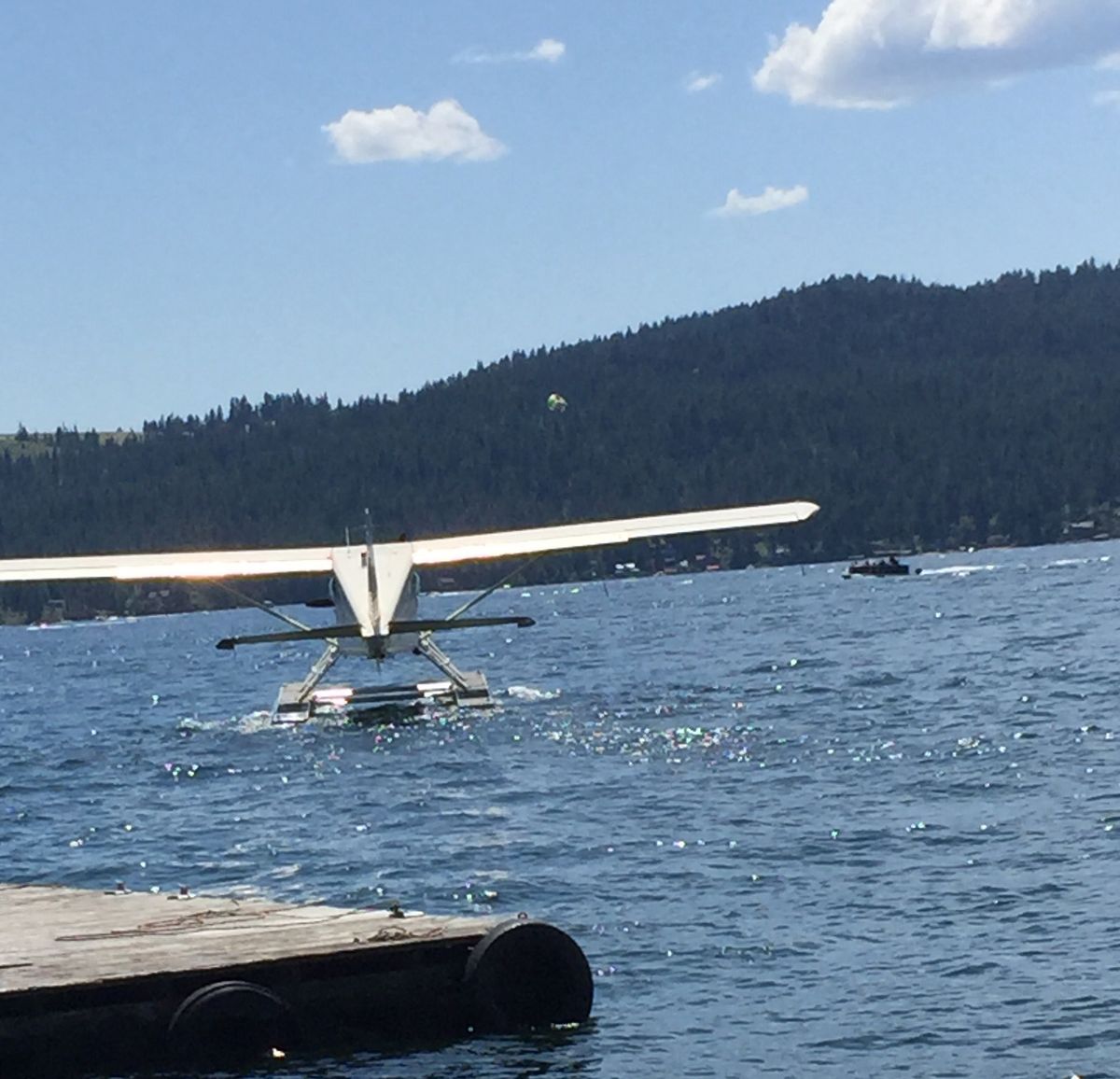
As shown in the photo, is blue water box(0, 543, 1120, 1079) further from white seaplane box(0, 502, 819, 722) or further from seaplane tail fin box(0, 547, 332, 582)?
seaplane tail fin box(0, 547, 332, 582)

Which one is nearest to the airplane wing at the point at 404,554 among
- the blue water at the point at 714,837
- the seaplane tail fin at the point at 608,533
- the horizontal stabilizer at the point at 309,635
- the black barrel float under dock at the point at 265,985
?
the seaplane tail fin at the point at 608,533

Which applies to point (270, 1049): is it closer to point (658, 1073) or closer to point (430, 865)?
point (658, 1073)

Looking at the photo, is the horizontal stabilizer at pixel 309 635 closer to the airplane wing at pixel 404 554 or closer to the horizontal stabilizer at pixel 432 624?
the horizontal stabilizer at pixel 432 624

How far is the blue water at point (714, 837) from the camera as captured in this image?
1681 centimetres

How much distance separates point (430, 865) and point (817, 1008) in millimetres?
9152

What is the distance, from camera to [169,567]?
168ft

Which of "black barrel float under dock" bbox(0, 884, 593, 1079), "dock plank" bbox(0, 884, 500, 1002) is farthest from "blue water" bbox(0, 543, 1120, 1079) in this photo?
"dock plank" bbox(0, 884, 500, 1002)

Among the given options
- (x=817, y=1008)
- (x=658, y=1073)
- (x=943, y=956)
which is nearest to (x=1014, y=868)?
(x=943, y=956)

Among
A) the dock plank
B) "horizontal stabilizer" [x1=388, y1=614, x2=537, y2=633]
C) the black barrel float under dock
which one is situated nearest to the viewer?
the black barrel float under dock

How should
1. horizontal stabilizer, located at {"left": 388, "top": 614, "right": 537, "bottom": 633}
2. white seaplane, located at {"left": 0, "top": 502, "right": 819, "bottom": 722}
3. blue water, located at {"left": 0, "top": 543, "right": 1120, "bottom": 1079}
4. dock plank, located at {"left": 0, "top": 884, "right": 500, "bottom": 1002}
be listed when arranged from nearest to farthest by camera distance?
dock plank, located at {"left": 0, "top": 884, "right": 500, "bottom": 1002}
blue water, located at {"left": 0, "top": 543, "right": 1120, "bottom": 1079}
horizontal stabilizer, located at {"left": 388, "top": 614, "right": 537, "bottom": 633}
white seaplane, located at {"left": 0, "top": 502, "right": 819, "bottom": 722}

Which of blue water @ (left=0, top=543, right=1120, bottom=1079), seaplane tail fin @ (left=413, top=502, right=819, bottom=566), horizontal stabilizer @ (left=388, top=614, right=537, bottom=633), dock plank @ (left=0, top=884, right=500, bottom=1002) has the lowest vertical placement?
blue water @ (left=0, top=543, right=1120, bottom=1079)

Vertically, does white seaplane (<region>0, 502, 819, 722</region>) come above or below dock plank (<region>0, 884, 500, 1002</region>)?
above

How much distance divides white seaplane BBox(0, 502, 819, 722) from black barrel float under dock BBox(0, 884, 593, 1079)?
2765 cm

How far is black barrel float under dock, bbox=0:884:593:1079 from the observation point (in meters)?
15.8
